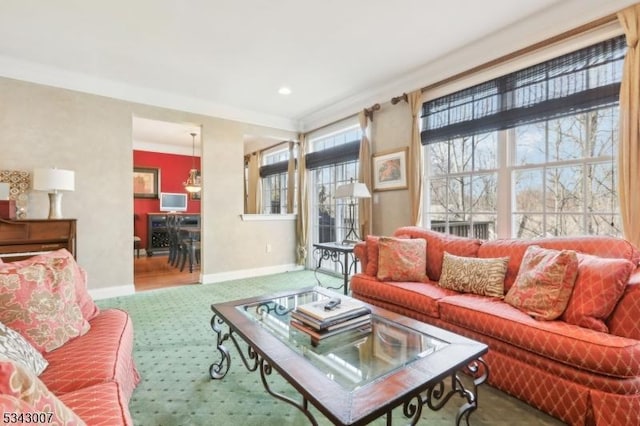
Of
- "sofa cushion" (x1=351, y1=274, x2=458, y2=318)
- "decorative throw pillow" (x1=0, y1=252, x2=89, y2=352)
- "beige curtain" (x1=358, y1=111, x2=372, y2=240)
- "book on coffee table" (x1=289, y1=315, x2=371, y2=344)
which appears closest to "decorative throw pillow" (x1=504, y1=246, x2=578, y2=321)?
"sofa cushion" (x1=351, y1=274, x2=458, y2=318)

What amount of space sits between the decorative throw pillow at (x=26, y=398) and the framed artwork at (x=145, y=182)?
25.6 ft

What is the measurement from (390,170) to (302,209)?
2.00 meters

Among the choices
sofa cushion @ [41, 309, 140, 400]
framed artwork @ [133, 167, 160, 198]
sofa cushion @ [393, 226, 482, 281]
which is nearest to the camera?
sofa cushion @ [41, 309, 140, 400]

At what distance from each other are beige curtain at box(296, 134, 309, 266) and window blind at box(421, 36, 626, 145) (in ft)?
8.19

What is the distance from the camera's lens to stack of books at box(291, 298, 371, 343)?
1.59m

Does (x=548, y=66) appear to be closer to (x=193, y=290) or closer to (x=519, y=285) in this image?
(x=519, y=285)

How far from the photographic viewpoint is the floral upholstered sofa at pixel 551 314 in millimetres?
1434

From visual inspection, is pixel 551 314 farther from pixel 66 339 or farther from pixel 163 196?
pixel 163 196

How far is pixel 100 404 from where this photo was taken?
3.43 ft

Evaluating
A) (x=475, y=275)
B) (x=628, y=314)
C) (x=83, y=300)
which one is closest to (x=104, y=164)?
(x=83, y=300)

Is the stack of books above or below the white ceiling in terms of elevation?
below

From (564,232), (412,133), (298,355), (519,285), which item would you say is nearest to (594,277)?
(519,285)

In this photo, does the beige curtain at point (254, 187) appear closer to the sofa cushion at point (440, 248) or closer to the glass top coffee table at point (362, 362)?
the sofa cushion at point (440, 248)

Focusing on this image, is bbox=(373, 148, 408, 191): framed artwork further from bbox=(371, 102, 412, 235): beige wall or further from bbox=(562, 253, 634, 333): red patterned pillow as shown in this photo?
bbox=(562, 253, 634, 333): red patterned pillow
